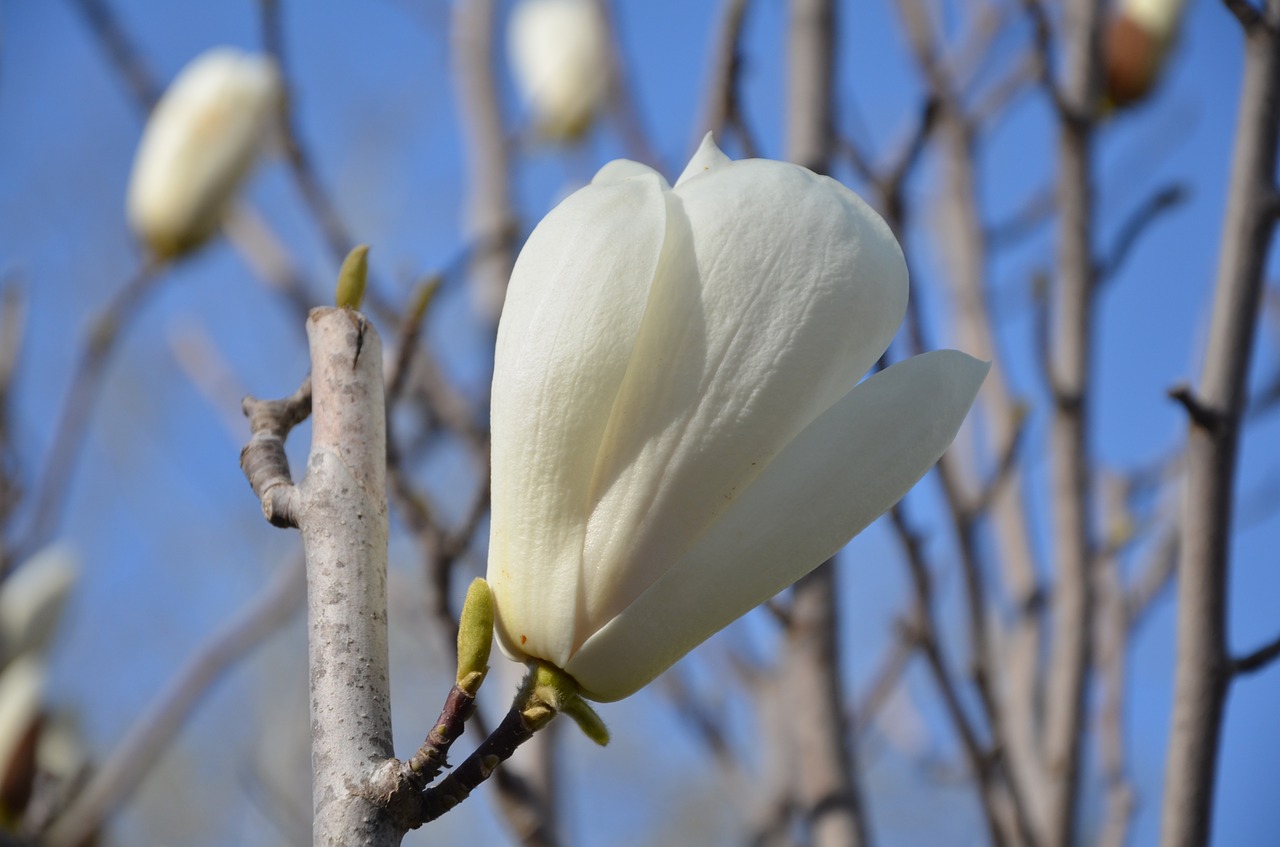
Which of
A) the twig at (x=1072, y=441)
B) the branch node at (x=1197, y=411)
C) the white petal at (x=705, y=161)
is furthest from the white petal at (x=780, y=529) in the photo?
the twig at (x=1072, y=441)

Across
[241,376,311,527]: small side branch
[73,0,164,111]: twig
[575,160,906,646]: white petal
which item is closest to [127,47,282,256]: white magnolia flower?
[73,0,164,111]: twig

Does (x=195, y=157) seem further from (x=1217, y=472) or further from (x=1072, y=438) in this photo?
(x=1217, y=472)

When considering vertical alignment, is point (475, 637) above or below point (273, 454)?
below

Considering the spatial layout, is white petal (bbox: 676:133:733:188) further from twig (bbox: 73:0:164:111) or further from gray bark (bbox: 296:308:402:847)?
twig (bbox: 73:0:164:111)

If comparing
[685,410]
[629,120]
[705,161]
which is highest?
[629,120]

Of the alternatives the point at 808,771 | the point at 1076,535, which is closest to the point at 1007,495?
the point at 1076,535

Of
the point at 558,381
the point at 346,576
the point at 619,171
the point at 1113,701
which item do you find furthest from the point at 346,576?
the point at 1113,701
